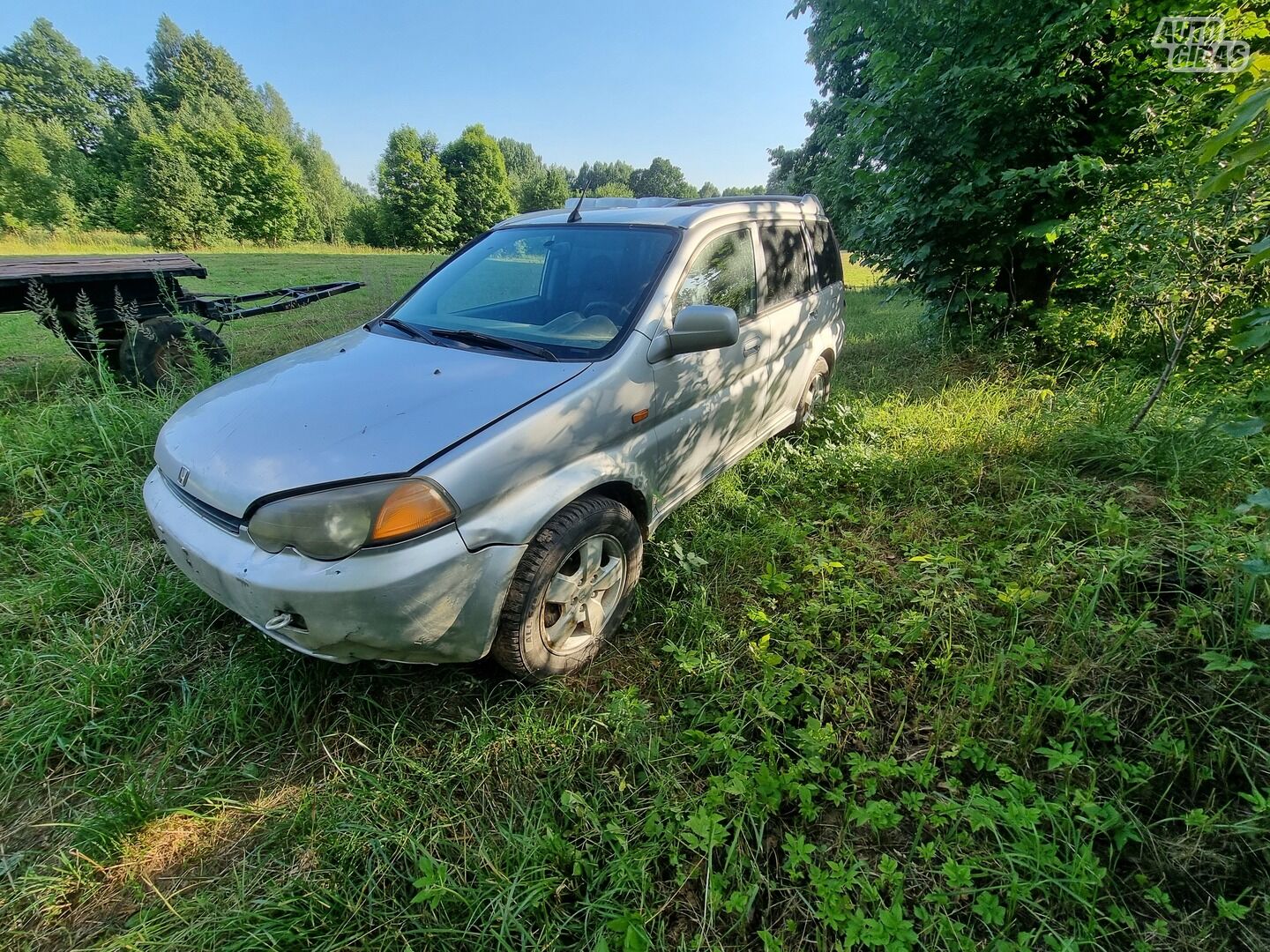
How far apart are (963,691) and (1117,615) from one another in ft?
2.42

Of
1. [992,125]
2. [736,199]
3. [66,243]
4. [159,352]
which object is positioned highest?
[66,243]

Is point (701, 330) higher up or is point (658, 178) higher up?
point (658, 178)

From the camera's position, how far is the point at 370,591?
1613 millimetres

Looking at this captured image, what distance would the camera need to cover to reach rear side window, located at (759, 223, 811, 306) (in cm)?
337

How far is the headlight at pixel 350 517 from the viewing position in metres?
1.63

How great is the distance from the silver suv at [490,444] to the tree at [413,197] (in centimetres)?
4448

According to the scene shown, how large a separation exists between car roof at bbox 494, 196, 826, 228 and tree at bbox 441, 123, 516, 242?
48.9m

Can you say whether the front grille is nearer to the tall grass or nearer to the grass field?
the grass field

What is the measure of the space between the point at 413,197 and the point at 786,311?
47840mm

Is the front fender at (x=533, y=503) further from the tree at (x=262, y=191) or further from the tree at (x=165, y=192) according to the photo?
the tree at (x=262, y=191)

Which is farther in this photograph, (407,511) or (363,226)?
(363,226)

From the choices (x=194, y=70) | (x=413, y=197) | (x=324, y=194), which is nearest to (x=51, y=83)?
(x=194, y=70)

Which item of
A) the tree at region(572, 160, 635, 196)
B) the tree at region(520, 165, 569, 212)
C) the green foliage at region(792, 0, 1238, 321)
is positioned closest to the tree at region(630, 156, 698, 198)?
the tree at region(572, 160, 635, 196)

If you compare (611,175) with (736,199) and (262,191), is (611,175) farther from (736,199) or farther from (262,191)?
(736,199)
